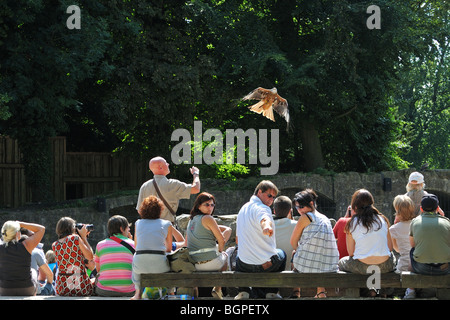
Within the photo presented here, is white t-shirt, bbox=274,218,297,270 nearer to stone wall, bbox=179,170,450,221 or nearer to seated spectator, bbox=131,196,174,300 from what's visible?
seated spectator, bbox=131,196,174,300

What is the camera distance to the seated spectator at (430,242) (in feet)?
26.1

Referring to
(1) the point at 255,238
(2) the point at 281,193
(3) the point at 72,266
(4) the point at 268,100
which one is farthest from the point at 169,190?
(2) the point at 281,193

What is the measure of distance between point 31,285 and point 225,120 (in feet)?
56.8

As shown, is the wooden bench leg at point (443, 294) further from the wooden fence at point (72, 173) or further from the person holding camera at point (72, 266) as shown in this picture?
the wooden fence at point (72, 173)

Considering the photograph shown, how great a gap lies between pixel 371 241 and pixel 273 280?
3.90ft

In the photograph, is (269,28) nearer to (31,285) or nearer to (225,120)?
(225,120)

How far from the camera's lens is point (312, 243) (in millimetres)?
8133

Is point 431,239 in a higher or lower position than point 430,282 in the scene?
higher

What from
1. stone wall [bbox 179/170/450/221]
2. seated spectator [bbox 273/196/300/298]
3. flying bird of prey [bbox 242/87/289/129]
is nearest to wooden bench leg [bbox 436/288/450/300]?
seated spectator [bbox 273/196/300/298]

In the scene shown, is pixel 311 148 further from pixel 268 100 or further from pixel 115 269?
pixel 115 269

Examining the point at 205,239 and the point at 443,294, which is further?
the point at 205,239

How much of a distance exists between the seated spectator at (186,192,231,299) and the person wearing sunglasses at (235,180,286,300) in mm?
290
